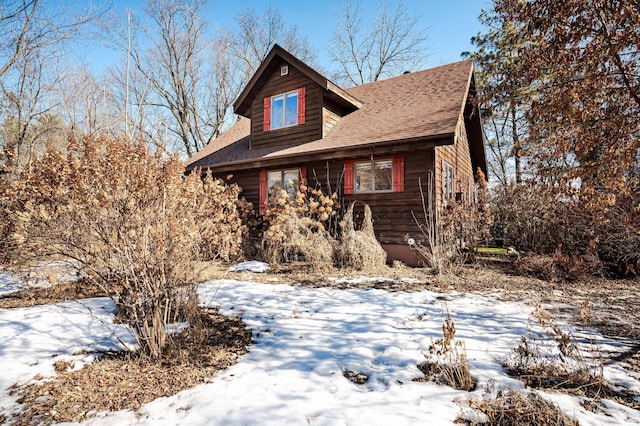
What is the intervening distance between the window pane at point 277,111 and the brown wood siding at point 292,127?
0.20 m

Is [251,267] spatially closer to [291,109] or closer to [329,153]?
[329,153]

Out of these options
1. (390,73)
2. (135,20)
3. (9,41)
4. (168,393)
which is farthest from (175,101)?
(168,393)

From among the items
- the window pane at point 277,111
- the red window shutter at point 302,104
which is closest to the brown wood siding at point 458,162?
the red window shutter at point 302,104

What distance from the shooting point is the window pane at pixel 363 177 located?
30.5 feet

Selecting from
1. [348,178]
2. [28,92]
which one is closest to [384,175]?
[348,178]

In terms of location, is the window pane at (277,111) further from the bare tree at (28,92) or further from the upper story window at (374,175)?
the bare tree at (28,92)

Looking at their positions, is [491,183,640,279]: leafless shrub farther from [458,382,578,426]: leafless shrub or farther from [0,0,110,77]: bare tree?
[0,0,110,77]: bare tree

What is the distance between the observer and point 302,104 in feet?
35.6

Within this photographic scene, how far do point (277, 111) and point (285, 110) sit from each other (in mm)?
395

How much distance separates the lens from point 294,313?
4.43 meters

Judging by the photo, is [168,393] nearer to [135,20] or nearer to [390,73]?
[390,73]

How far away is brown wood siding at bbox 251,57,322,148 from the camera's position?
34.6 feet

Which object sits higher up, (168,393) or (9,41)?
(9,41)

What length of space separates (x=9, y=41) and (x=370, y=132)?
1092 cm
